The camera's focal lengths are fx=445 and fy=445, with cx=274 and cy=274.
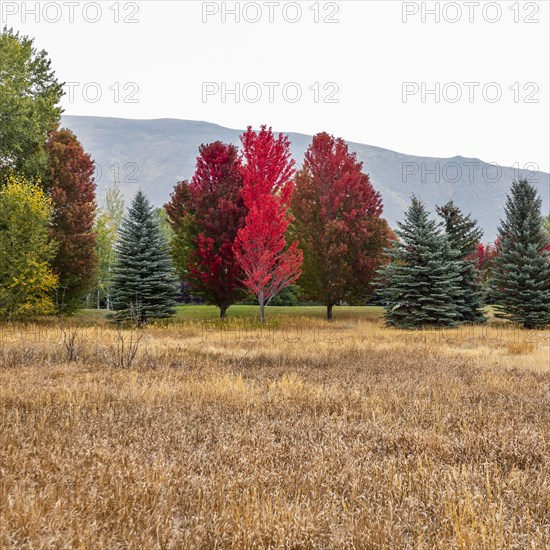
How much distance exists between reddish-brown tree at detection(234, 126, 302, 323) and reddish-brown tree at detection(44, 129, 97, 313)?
9807 millimetres

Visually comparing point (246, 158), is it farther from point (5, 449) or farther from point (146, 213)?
point (5, 449)

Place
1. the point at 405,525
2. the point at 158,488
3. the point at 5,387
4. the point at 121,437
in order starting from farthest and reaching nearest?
the point at 5,387
the point at 121,437
the point at 158,488
the point at 405,525

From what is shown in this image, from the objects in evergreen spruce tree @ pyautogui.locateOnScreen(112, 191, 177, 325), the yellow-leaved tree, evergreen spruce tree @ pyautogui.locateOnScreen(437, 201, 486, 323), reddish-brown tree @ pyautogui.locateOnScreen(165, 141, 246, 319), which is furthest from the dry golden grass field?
evergreen spruce tree @ pyautogui.locateOnScreen(437, 201, 486, 323)

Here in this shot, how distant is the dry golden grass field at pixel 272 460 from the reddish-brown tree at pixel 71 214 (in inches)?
687

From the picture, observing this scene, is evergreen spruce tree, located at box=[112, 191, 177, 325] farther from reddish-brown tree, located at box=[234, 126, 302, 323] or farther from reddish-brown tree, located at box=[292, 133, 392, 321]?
reddish-brown tree, located at box=[292, 133, 392, 321]

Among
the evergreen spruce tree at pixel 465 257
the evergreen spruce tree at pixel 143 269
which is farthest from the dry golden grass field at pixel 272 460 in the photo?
the evergreen spruce tree at pixel 465 257

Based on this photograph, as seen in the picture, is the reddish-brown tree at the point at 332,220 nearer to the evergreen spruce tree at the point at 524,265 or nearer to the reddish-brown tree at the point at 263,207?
the reddish-brown tree at the point at 263,207

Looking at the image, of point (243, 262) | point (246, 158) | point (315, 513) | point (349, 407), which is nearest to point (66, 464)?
point (315, 513)

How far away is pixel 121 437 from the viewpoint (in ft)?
15.3

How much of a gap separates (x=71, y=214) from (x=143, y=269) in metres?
5.04

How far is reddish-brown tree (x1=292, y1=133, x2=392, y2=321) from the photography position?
26.0 metres

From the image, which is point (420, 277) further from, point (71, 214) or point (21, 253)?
point (21, 253)

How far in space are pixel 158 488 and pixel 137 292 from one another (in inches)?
852

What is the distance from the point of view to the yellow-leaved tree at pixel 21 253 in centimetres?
2064
